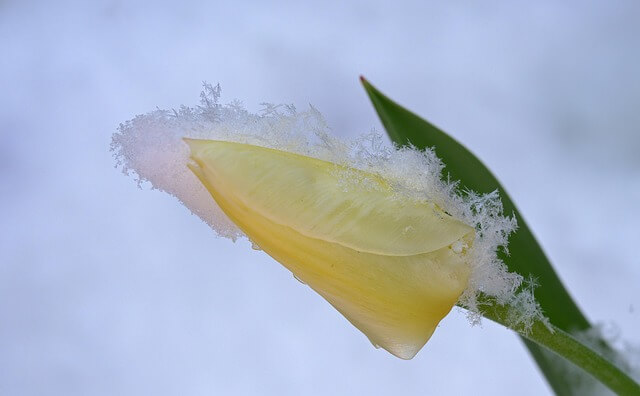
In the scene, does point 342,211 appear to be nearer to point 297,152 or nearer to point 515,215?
point 297,152

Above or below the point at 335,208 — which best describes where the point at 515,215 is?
above

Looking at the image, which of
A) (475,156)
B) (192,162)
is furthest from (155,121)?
(475,156)

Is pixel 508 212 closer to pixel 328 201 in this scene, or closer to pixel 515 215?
Answer: pixel 515 215

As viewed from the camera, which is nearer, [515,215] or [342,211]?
[342,211]

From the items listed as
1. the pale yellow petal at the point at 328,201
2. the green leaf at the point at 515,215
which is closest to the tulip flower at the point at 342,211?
Result: the pale yellow petal at the point at 328,201

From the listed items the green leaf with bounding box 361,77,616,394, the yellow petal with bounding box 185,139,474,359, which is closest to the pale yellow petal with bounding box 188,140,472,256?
the yellow petal with bounding box 185,139,474,359

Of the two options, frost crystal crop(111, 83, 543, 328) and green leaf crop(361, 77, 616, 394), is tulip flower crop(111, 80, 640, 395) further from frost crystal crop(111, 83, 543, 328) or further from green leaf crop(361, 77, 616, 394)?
green leaf crop(361, 77, 616, 394)

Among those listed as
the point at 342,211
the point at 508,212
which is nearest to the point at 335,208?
the point at 342,211
